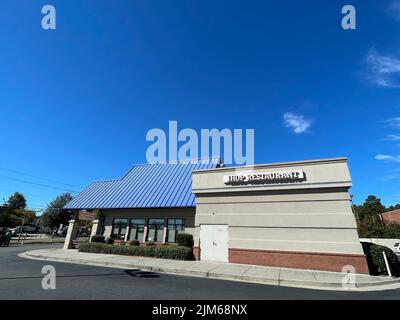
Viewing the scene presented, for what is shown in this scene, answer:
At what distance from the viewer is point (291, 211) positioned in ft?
49.6

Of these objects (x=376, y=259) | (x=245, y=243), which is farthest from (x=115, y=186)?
(x=376, y=259)

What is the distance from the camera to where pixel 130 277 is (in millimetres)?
10812

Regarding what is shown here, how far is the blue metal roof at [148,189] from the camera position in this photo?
21.3 metres

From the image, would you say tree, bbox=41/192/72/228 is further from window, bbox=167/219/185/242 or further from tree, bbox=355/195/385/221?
tree, bbox=355/195/385/221

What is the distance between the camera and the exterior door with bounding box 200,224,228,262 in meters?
16.4

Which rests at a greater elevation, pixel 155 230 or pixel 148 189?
pixel 148 189

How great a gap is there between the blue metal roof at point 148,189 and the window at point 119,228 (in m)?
2.09

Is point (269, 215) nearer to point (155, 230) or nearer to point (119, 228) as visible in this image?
point (155, 230)

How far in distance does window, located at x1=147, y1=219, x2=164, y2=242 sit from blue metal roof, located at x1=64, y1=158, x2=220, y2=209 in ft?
7.14

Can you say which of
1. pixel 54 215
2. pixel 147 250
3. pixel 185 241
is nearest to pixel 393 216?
pixel 185 241

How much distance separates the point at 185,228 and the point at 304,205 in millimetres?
10385

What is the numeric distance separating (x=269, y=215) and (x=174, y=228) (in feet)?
30.6
